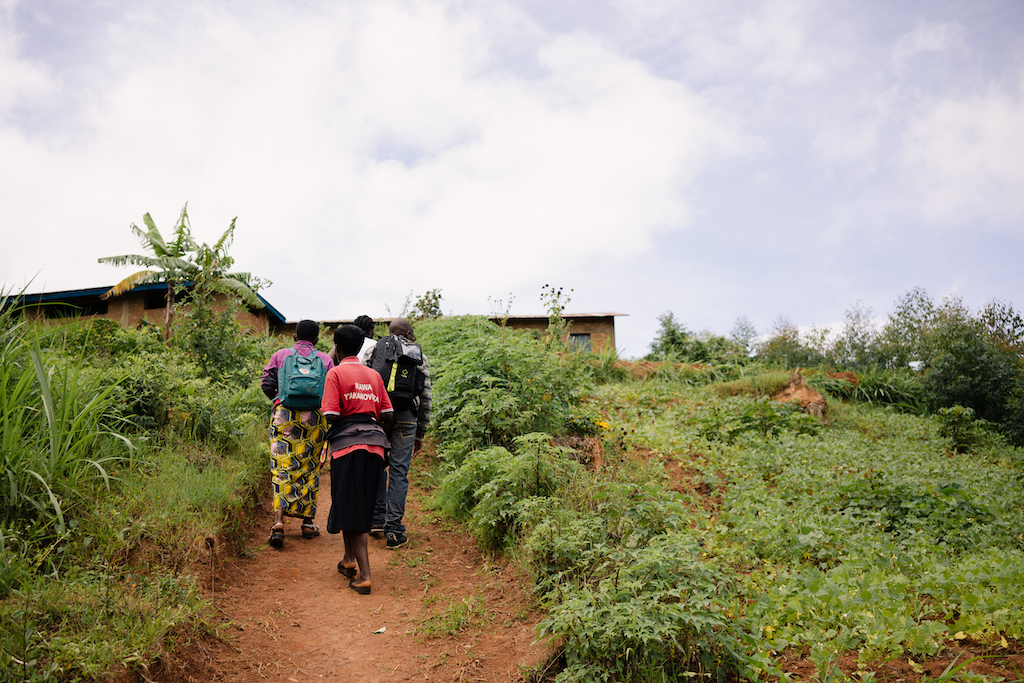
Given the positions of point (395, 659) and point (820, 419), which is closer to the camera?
point (395, 659)

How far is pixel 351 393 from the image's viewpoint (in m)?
5.13

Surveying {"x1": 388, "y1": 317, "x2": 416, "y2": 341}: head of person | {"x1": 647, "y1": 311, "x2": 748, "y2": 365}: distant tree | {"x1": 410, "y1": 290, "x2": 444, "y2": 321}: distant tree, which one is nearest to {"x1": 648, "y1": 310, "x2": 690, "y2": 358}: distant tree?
{"x1": 647, "y1": 311, "x2": 748, "y2": 365}: distant tree

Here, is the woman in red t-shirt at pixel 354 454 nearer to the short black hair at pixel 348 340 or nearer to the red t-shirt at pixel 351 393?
the red t-shirt at pixel 351 393

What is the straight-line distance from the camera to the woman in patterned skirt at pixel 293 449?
5707mm

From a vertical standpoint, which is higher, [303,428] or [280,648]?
[303,428]

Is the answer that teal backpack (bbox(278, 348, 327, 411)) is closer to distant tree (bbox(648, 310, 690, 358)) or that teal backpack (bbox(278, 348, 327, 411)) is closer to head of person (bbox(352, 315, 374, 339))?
head of person (bbox(352, 315, 374, 339))

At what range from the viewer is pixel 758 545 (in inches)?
218

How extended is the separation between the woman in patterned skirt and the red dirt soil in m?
0.42

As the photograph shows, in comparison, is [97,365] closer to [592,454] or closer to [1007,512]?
[592,454]

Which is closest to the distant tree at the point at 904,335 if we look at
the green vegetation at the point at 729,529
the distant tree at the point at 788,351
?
the distant tree at the point at 788,351

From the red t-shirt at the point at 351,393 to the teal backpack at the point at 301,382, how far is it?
1.79 feet

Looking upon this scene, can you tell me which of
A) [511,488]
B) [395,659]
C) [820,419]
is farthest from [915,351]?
[395,659]

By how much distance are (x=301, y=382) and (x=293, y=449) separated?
65 centimetres

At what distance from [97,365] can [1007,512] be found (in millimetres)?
9874
